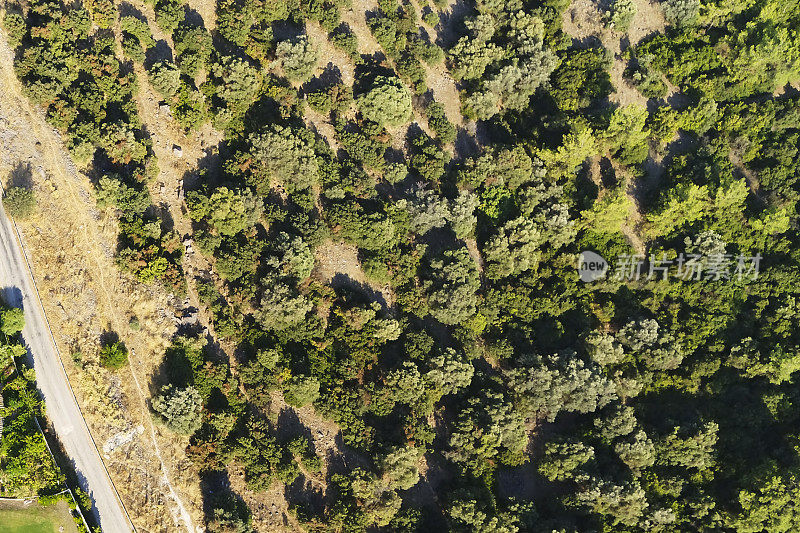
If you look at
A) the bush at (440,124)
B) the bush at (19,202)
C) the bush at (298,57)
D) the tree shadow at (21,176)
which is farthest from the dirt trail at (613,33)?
the bush at (19,202)

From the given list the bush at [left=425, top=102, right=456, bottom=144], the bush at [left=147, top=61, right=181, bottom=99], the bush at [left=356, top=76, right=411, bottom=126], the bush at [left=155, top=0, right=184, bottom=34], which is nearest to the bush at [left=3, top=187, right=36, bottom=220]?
the bush at [left=147, top=61, right=181, bottom=99]

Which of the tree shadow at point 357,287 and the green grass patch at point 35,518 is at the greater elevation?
the tree shadow at point 357,287

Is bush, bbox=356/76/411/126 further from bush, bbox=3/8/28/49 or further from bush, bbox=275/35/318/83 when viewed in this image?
bush, bbox=3/8/28/49

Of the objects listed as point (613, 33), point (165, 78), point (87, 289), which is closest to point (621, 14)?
point (613, 33)

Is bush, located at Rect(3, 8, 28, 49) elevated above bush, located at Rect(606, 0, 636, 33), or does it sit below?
below

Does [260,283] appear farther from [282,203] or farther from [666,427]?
[666,427]

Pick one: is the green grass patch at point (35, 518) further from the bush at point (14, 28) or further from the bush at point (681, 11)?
the bush at point (681, 11)
